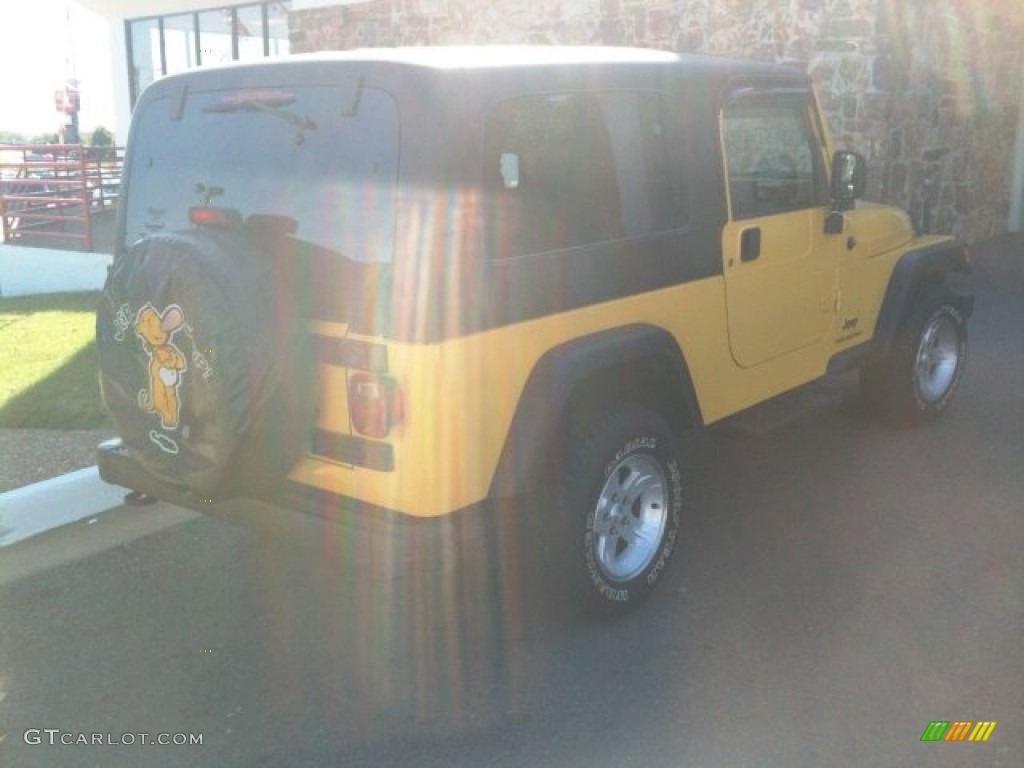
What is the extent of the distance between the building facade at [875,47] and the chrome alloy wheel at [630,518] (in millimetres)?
6515

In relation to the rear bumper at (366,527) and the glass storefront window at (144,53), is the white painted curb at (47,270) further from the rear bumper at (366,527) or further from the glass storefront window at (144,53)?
the rear bumper at (366,527)

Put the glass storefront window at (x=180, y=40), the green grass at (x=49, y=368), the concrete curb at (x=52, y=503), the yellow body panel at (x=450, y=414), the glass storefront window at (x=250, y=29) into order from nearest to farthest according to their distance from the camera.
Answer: the yellow body panel at (x=450, y=414) < the concrete curb at (x=52, y=503) < the green grass at (x=49, y=368) < the glass storefront window at (x=250, y=29) < the glass storefront window at (x=180, y=40)

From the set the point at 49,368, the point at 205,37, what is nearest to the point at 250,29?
the point at 205,37

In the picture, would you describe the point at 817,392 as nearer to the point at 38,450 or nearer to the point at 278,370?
the point at 278,370

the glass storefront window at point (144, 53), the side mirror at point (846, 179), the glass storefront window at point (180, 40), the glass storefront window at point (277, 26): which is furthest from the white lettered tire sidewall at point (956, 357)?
the glass storefront window at point (144, 53)

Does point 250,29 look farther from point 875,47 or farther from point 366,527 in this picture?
point 366,527

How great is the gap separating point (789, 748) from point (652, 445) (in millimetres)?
1191

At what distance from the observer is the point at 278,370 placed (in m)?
3.18

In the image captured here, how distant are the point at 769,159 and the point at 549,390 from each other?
2.06m

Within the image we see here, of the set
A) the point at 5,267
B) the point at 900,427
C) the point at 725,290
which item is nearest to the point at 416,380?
the point at 725,290

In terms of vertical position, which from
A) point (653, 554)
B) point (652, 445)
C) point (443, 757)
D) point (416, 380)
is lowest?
point (443, 757)

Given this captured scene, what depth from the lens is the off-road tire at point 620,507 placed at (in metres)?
3.57

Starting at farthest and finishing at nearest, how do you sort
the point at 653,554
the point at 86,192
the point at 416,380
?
the point at 86,192 → the point at 653,554 → the point at 416,380

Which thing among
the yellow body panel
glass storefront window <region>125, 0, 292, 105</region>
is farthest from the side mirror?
glass storefront window <region>125, 0, 292, 105</region>
